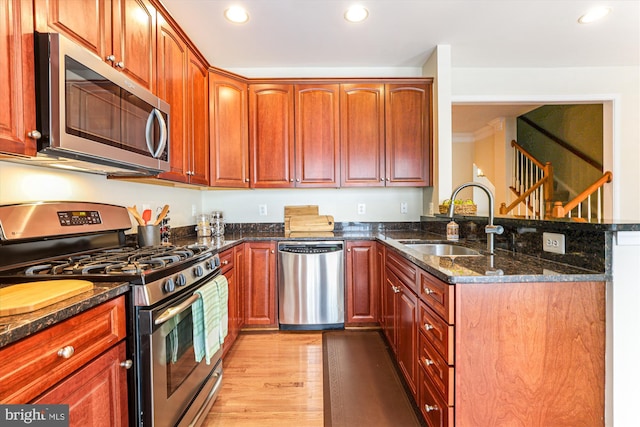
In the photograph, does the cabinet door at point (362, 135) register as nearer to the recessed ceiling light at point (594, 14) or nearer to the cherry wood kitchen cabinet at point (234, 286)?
the cherry wood kitchen cabinet at point (234, 286)

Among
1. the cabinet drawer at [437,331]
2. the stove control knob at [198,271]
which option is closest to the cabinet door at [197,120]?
the stove control knob at [198,271]

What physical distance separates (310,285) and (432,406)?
1.43 meters

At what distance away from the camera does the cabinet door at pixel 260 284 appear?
2678mm

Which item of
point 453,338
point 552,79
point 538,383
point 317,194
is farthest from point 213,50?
point 552,79

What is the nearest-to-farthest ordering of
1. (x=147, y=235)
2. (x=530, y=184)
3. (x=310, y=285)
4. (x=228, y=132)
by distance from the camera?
(x=147, y=235)
(x=310, y=285)
(x=228, y=132)
(x=530, y=184)

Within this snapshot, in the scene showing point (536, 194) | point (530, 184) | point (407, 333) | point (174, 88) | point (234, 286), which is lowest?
point (407, 333)

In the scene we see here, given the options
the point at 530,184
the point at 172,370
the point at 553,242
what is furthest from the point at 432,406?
the point at 530,184

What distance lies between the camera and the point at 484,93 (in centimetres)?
318

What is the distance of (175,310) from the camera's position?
4.17 ft

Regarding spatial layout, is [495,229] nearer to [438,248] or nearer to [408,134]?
[438,248]

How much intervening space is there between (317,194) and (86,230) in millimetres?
2105

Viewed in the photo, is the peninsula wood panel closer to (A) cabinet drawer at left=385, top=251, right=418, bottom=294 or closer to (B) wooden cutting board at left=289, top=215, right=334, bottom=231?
(A) cabinet drawer at left=385, top=251, right=418, bottom=294

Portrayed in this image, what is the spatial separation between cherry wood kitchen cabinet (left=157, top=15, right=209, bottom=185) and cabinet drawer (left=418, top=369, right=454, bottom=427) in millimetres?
1901

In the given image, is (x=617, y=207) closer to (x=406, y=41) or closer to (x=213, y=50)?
(x=406, y=41)
